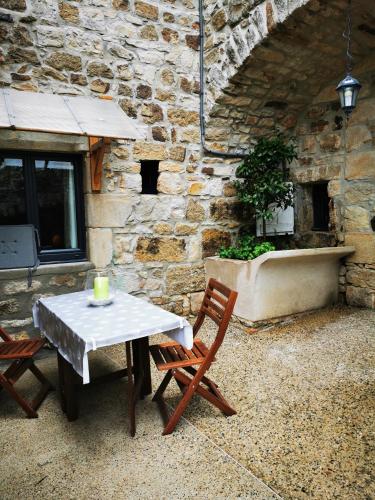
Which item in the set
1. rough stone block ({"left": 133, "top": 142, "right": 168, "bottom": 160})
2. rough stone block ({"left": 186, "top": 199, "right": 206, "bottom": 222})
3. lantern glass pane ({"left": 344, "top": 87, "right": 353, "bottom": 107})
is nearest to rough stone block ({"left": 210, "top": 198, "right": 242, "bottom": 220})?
rough stone block ({"left": 186, "top": 199, "right": 206, "bottom": 222})

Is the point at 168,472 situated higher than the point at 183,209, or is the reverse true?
the point at 183,209

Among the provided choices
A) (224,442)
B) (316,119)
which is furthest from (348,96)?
(224,442)

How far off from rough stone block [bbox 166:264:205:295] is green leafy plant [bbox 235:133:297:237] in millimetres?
876

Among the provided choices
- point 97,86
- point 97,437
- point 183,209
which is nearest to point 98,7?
point 97,86

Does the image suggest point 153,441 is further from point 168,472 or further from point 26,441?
point 26,441

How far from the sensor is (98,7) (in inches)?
122

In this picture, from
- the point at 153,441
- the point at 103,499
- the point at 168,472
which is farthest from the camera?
the point at 153,441

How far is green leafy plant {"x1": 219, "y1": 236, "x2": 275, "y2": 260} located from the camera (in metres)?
3.45

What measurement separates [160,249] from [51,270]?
3.49 feet

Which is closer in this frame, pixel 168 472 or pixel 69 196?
pixel 168 472

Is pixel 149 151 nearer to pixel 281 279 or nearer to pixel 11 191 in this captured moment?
pixel 11 191

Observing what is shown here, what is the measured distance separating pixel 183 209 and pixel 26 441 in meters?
2.44

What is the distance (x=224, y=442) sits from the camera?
1.76 metres

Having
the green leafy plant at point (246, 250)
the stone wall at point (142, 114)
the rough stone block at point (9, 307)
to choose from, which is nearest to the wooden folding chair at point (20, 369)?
the rough stone block at point (9, 307)
